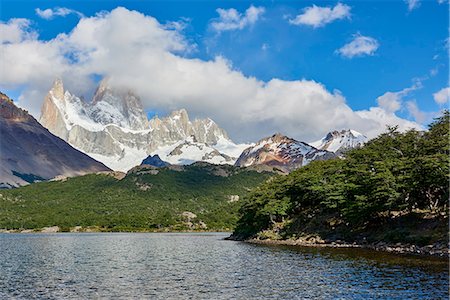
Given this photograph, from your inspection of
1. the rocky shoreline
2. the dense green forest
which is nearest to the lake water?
the rocky shoreline

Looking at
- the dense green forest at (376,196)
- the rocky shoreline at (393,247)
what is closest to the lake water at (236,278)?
the rocky shoreline at (393,247)

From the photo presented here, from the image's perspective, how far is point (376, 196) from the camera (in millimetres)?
89438

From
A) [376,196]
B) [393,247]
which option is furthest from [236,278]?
[376,196]

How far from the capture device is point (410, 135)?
4444 inches

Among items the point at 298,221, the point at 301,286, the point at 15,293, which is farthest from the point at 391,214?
the point at 15,293

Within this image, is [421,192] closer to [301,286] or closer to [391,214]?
[391,214]

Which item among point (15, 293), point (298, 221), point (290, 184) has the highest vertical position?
point (290, 184)

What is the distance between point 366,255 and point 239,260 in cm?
2016

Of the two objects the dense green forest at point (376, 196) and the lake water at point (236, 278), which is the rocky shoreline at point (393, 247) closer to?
the dense green forest at point (376, 196)

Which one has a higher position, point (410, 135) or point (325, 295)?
point (410, 135)

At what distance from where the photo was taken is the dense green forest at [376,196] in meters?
84.8

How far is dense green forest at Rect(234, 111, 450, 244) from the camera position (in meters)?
84.8

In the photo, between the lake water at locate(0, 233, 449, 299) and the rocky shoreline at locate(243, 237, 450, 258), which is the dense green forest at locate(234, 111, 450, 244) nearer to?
the rocky shoreline at locate(243, 237, 450, 258)

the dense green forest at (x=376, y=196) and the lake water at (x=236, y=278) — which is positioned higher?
the dense green forest at (x=376, y=196)
